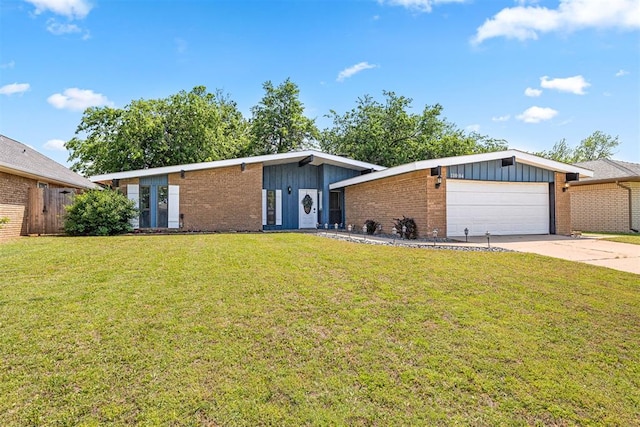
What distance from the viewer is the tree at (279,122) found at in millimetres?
29281

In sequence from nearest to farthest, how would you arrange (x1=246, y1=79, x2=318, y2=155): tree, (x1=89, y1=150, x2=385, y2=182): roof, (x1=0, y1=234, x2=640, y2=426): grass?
(x1=0, y1=234, x2=640, y2=426): grass, (x1=89, y1=150, x2=385, y2=182): roof, (x1=246, y1=79, x2=318, y2=155): tree

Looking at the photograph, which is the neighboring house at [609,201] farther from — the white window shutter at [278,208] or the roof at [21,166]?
the roof at [21,166]

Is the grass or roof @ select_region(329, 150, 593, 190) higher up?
roof @ select_region(329, 150, 593, 190)

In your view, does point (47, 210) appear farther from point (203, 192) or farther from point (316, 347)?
point (316, 347)

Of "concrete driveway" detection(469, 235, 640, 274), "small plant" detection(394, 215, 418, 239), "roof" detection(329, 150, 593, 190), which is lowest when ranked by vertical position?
"concrete driveway" detection(469, 235, 640, 274)

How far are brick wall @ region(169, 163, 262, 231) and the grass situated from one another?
8.29 meters

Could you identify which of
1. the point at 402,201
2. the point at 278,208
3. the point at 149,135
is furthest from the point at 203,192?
the point at 149,135

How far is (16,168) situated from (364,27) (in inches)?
500

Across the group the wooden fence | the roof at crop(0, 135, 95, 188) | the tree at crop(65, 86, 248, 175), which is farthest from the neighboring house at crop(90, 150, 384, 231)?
the tree at crop(65, 86, 248, 175)

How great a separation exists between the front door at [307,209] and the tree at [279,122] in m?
13.8

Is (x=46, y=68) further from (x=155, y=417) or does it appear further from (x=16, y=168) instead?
(x=155, y=417)

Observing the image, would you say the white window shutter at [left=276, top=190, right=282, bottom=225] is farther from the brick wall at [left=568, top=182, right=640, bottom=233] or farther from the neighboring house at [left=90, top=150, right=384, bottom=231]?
the brick wall at [left=568, top=182, right=640, bottom=233]

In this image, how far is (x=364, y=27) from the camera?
39.4 feet

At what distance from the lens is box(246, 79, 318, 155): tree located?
1153 inches
